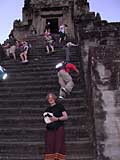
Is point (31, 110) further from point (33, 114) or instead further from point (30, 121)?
point (30, 121)

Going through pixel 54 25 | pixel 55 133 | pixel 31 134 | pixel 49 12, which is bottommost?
pixel 31 134

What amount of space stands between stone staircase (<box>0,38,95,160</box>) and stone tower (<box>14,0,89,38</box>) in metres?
13.8

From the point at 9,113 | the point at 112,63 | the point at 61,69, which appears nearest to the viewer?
the point at 112,63

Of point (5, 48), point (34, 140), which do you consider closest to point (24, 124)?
point (34, 140)

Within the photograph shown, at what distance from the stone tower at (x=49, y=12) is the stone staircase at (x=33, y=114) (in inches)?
544

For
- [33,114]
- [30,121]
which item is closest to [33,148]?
[30,121]

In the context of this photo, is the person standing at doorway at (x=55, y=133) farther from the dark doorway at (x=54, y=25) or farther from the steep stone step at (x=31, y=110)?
the dark doorway at (x=54, y=25)

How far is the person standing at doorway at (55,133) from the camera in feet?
21.4

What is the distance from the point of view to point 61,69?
11.0 metres

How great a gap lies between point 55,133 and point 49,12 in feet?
72.1

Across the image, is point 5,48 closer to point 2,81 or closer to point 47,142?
point 2,81

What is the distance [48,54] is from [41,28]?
1196cm

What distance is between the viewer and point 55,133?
6633 millimetres

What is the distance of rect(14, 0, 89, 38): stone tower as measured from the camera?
2734 centimetres
